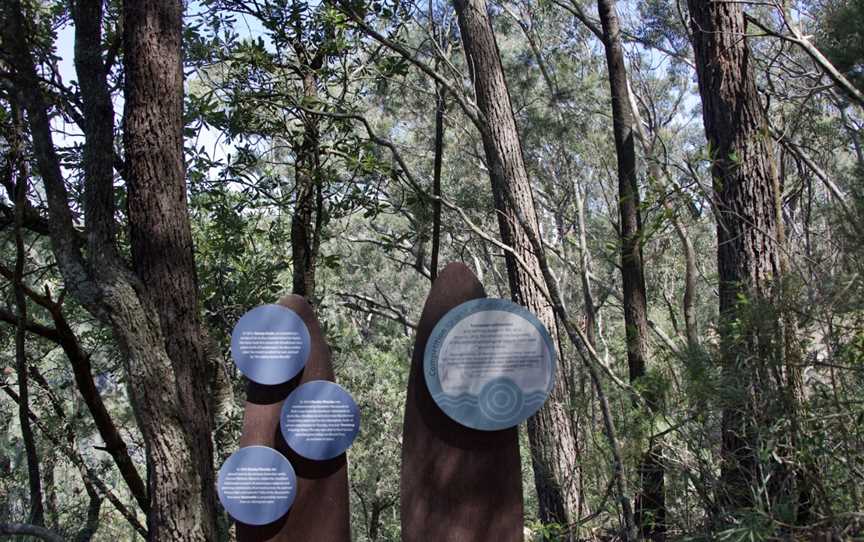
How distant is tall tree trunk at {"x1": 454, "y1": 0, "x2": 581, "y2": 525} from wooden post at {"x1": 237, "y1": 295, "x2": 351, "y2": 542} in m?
1.70

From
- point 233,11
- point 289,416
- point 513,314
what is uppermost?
point 233,11

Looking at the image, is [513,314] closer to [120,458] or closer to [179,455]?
→ [179,455]

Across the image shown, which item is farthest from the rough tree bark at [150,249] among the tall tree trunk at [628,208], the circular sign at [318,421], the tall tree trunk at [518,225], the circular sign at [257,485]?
the tall tree trunk at [628,208]

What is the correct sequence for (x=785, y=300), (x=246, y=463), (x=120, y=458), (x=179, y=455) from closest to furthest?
(x=785, y=300)
(x=246, y=463)
(x=179, y=455)
(x=120, y=458)

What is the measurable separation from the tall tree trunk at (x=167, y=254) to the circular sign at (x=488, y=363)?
1361mm

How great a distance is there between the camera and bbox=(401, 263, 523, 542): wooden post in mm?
3693

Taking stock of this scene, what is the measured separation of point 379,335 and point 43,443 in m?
8.65

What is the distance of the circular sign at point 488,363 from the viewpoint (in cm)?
370

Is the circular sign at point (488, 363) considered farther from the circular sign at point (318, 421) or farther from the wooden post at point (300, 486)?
the wooden post at point (300, 486)

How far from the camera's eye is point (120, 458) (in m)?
5.75

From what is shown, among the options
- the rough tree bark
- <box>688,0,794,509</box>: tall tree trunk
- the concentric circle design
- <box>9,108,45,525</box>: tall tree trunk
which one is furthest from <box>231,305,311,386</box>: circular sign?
<box>9,108,45,525</box>: tall tree trunk

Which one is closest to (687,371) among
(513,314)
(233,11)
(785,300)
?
(785,300)

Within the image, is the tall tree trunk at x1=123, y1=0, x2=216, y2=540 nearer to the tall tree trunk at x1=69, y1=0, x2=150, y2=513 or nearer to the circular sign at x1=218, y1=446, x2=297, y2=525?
the tall tree trunk at x1=69, y1=0, x2=150, y2=513

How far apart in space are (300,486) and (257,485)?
0.66 feet
